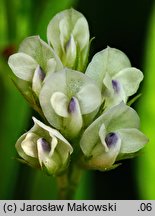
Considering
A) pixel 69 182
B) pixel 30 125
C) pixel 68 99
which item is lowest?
pixel 30 125

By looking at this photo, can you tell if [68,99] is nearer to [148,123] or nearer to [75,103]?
[75,103]

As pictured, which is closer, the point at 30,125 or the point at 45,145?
the point at 45,145

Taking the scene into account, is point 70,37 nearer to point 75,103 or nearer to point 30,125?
point 75,103

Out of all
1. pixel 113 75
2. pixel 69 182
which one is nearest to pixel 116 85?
pixel 113 75

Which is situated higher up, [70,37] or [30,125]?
[70,37]

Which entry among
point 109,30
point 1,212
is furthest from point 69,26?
point 109,30

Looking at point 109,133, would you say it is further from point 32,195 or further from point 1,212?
point 32,195

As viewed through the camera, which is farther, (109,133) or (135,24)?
(135,24)
